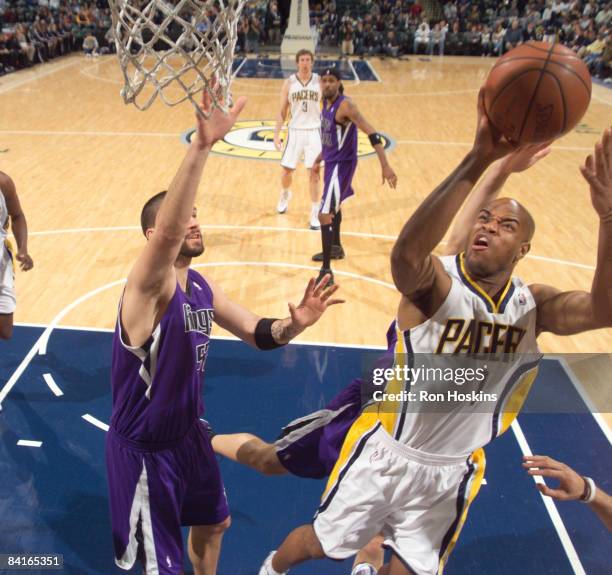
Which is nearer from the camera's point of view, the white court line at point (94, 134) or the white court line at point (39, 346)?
the white court line at point (39, 346)

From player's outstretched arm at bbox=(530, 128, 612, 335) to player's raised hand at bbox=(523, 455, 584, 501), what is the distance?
0.59 meters

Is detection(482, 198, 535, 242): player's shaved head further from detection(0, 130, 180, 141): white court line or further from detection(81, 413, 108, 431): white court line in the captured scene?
detection(0, 130, 180, 141): white court line

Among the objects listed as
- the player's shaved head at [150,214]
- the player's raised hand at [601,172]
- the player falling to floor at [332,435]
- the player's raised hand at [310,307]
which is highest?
the player's raised hand at [601,172]

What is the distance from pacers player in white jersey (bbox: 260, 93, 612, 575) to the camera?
2674 millimetres

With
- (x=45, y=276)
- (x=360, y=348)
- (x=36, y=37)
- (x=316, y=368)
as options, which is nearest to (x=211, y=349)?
(x=316, y=368)

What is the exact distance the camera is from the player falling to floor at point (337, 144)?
6.98 metres

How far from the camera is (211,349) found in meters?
5.63

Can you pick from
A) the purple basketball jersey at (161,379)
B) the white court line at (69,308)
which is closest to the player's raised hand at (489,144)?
the purple basketball jersey at (161,379)

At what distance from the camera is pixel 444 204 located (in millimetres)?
2109

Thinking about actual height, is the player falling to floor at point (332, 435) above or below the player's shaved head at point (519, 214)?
below

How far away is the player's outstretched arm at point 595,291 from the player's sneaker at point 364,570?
4.95ft

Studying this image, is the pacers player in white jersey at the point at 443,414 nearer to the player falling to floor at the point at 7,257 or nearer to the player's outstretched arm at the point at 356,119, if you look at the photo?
the player falling to floor at the point at 7,257

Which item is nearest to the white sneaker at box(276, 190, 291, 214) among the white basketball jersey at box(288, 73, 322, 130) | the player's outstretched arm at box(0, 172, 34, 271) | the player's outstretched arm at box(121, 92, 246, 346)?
the white basketball jersey at box(288, 73, 322, 130)

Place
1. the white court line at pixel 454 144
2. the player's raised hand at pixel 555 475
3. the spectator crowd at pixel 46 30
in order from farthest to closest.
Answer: the spectator crowd at pixel 46 30
the white court line at pixel 454 144
the player's raised hand at pixel 555 475
